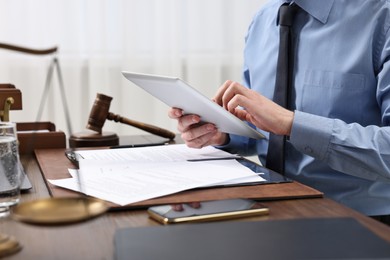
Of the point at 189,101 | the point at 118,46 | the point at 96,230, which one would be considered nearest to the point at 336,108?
the point at 189,101

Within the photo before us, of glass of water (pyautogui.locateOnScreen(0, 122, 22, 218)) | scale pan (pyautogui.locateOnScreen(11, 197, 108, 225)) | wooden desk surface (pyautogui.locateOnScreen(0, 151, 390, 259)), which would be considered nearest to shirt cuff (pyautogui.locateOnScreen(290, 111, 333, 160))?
wooden desk surface (pyautogui.locateOnScreen(0, 151, 390, 259))

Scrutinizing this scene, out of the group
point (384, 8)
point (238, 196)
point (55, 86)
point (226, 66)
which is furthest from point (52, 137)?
point (226, 66)

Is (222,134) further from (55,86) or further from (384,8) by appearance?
(55,86)

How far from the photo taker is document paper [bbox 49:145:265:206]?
3.18 feet

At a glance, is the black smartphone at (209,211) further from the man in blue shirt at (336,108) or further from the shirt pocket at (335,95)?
the shirt pocket at (335,95)

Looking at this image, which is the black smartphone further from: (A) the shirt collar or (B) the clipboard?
(A) the shirt collar

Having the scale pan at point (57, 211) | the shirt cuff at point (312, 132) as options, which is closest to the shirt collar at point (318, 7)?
the shirt cuff at point (312, 132)

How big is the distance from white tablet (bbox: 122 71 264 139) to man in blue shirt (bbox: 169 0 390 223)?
0.03 m

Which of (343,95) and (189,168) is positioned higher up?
(343,95)

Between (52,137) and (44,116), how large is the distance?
1071 mm

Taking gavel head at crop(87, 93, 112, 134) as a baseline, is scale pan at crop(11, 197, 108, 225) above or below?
above

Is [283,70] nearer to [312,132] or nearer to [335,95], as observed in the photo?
[335,95]

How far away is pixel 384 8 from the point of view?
132cm

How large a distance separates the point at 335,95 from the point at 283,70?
13 centimetres
